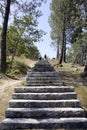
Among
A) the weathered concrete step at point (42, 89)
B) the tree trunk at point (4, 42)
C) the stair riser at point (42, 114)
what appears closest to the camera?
the stair riser at point (42, 114)

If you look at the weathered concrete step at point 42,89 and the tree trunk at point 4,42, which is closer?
the weathered concrete step at point 42,89

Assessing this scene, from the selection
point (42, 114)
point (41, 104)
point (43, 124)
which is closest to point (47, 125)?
point (43, 124)

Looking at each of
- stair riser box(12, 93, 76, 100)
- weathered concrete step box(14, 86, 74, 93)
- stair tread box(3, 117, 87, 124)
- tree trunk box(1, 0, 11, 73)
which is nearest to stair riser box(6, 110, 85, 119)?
stair tread box(3, 117, 87, 124)

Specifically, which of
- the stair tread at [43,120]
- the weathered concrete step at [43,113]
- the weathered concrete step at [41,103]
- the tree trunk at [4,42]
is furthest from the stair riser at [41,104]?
the tree trunk at [4,42]

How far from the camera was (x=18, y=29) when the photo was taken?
90.1ft

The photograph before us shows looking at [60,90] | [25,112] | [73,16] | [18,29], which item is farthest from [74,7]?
[25,112]

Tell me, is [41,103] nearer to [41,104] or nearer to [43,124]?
[41,104]

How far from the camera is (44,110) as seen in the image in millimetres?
8383

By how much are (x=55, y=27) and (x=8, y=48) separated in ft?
42.8

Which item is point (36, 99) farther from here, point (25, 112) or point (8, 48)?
point (8, 48)

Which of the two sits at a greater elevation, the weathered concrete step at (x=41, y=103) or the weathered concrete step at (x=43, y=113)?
the weathered concrete step at (x=41, y=103)

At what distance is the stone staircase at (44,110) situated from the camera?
7.66 m

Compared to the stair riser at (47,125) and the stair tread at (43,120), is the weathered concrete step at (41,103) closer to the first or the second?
the stair tread at (43,120)

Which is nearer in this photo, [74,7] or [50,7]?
[74,7]
